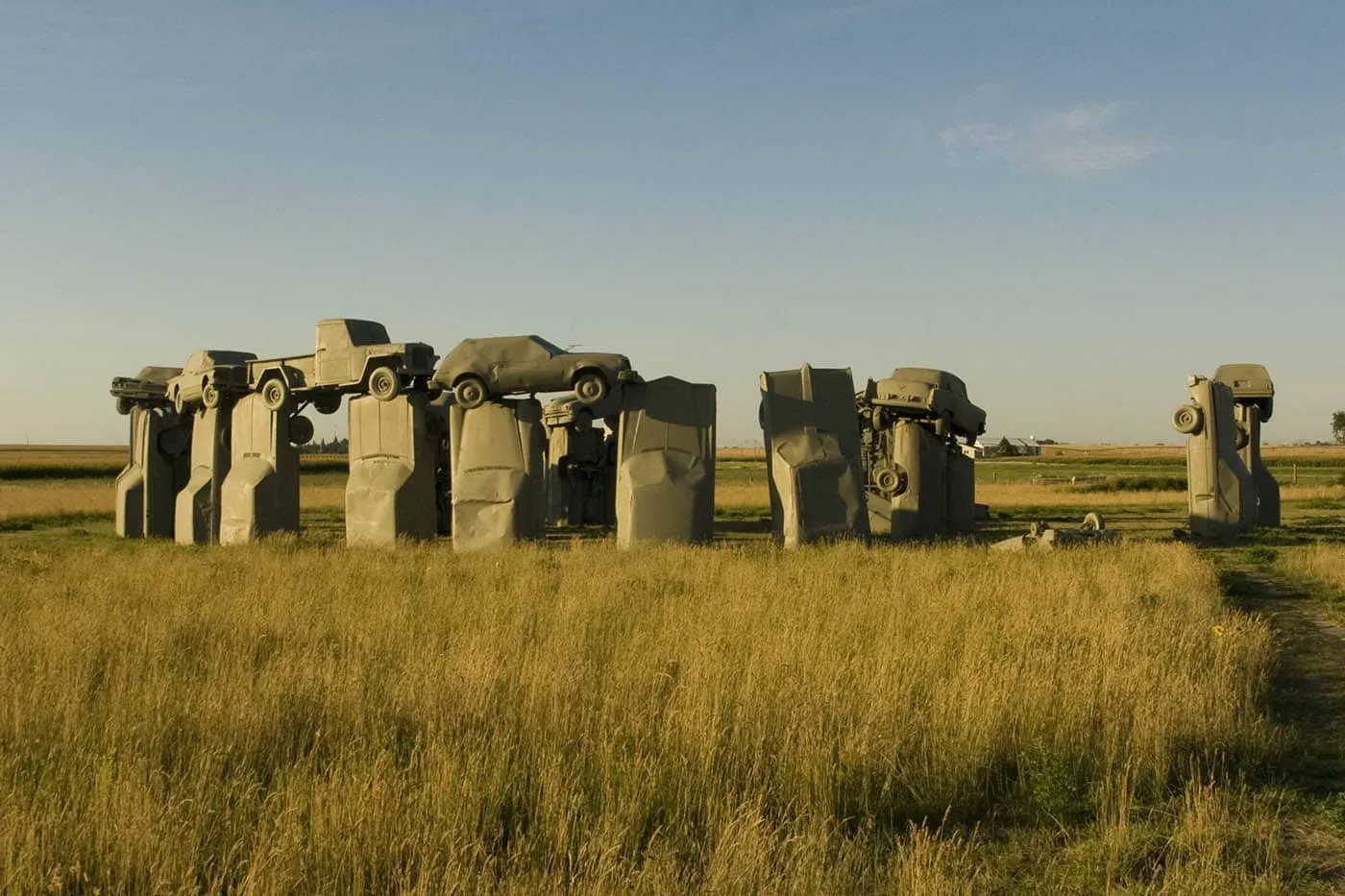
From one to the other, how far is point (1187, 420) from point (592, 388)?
13.6 meters

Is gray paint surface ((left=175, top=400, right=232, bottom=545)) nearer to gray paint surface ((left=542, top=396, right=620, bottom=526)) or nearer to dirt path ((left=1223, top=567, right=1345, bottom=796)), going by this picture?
gray paint surface ((left=542, top=396, right=620, bottom=526))

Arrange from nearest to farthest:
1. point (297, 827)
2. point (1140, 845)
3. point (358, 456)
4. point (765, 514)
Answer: point (297, 827) → point (1140, 845) → point (358, 456) → point (765, 514)

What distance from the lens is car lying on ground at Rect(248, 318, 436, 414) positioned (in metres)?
23.5

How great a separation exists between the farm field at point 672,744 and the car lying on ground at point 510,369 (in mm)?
8915

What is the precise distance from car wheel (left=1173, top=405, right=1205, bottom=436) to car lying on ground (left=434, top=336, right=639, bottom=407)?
41.8ft

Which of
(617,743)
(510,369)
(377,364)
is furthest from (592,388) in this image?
(617,743)

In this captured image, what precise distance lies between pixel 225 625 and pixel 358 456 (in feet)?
44.4

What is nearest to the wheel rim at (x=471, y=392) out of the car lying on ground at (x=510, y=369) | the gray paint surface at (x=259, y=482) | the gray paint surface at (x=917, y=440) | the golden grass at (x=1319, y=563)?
the car lying on ground at (x=510, y=369)

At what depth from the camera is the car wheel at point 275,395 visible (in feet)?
81.1

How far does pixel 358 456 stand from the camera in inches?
966

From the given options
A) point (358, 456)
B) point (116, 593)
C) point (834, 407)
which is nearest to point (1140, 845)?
point (116, 593)

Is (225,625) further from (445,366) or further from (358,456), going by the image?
(358,456)

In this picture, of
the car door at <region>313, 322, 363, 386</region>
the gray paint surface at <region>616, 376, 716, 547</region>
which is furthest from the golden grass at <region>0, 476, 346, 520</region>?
the gray paint surface at <region>616, 376, 716, 547</region>

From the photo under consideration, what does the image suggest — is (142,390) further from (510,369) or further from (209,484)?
(510,369)
